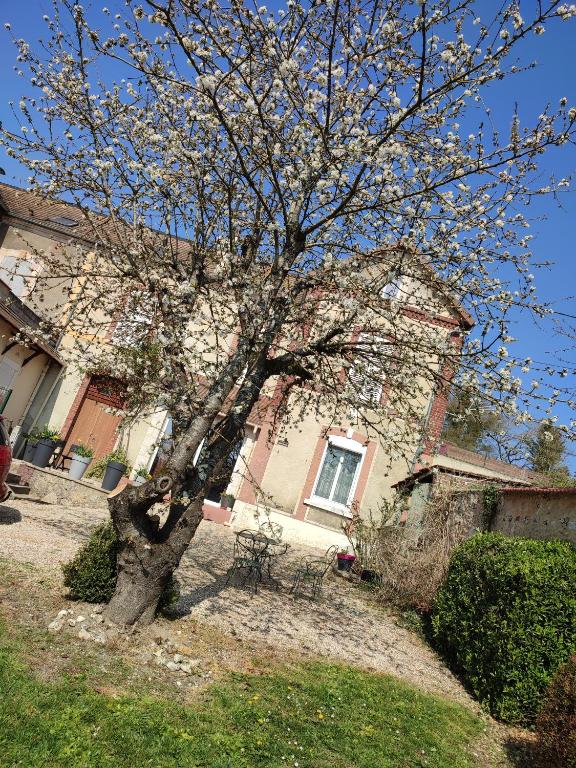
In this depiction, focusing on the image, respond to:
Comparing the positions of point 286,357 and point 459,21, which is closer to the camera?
point 459,21

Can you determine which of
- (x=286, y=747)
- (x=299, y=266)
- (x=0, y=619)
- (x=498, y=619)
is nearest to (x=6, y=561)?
(x=0, y=619)

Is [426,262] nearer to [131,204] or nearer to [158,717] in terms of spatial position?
[131,204]

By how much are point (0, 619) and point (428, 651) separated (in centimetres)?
601

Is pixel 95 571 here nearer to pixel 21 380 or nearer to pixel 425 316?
pixel 425 316

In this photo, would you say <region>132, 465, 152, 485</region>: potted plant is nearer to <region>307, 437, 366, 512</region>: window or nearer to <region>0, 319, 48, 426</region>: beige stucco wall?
<region>0, 319, 48, 426</region>: beige stucco wall

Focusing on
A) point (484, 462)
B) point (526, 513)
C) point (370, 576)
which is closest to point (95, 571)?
point (526, 513)

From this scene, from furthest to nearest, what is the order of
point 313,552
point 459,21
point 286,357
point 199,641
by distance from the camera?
point 313,552
point 286,357
point 199,641
point 459,21

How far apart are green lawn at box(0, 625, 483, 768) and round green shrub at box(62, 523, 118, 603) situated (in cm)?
126

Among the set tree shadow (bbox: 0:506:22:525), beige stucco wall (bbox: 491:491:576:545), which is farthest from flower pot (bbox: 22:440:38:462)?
beige stucco wall (bbox: 491:491:576:545)

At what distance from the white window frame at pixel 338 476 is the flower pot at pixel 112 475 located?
5.32 m

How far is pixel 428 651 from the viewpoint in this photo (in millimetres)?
7867

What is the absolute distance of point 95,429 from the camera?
16.6 meters

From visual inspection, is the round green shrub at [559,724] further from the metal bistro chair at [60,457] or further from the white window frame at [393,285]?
the metal bistro chair at [60,457]

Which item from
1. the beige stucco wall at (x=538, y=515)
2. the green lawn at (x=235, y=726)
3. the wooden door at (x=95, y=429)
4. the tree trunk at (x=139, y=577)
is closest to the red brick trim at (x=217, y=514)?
the wooden door at (x=95, y=429)
